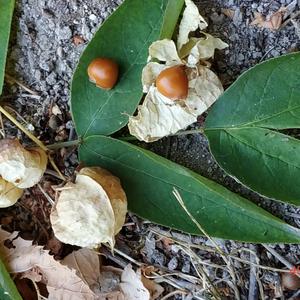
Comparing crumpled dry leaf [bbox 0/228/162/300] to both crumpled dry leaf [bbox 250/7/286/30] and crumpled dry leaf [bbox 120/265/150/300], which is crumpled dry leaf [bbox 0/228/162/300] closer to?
crumpled dry leaf [bbox 120/265/150/300]

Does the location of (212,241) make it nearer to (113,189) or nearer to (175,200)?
(175,200)

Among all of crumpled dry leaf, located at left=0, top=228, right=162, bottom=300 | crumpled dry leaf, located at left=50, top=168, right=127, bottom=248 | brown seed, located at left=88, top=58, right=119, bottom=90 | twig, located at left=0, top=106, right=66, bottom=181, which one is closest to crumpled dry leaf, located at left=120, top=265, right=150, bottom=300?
crumpled dry leaf, located at left=0, top=228, right=162, bottom=300

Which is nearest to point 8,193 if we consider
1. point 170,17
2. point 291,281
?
point 170,17

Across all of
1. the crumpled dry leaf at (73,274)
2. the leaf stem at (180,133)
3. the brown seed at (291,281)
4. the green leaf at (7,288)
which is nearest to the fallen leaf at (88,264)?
the crumpled dry leaf at (73,274)

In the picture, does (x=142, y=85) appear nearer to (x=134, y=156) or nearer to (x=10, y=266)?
(x=134, y=156)

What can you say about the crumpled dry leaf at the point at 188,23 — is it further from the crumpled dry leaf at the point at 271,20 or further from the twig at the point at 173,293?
the twig at the point at 173,293

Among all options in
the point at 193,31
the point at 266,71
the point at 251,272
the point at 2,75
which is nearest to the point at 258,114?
the point at 266,71
